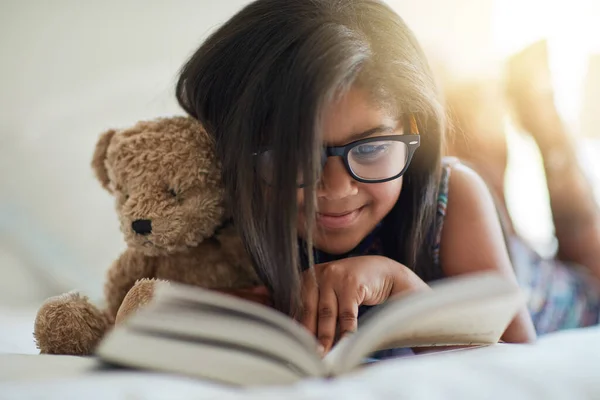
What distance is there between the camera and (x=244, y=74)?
749 mm

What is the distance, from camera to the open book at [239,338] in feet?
1.53

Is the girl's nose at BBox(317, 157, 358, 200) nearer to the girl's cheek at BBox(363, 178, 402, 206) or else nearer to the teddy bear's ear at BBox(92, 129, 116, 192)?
the girl's cheek at BBox(363, 178, 402, 206)

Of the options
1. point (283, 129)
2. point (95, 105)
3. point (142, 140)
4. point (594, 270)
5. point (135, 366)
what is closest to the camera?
point (135, 366)

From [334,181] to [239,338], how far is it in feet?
1.12

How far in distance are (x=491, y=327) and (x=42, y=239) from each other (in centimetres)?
98

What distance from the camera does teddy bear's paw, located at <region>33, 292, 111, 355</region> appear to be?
715mm

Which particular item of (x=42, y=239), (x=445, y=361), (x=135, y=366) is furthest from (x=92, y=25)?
(x=445, y=361)

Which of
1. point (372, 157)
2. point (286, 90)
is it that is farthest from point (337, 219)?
point (286, 90)

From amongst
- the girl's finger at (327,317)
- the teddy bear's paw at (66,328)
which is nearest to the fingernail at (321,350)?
the girl's finger at (327,317)

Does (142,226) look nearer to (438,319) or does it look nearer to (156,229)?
(156,229)

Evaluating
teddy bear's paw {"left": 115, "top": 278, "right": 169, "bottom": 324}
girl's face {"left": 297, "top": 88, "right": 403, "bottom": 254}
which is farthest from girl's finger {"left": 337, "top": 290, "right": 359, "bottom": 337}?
teddy bear's paw {"left": 115, "top": 278, "right": 169, "bottom": 324}

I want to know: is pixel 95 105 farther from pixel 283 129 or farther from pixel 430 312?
pixel 430 312

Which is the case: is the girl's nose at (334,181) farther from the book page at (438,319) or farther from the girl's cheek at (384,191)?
the book page at (438,319)

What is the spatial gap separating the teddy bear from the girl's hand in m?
0.17
